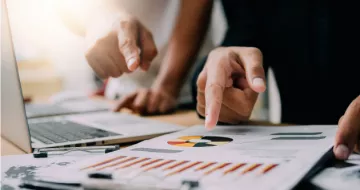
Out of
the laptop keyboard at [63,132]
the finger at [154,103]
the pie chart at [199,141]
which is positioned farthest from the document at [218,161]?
the finger at [154,103]

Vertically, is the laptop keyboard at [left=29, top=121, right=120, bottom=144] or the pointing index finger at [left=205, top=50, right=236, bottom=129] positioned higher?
the pointing index finger at [left=205, top=50, right=236, bottom=129]

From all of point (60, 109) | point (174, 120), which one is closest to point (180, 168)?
point (174, 120)

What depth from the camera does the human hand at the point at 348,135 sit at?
338mm

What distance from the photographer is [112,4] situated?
2.09 ft

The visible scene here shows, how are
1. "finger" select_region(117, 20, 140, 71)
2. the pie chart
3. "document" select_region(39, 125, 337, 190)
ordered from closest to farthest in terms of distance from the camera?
"document" select_region(39, 125, 337, 190) → the pie chart → "finger" select_region(117, 20, 140, 71)

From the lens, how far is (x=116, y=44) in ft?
1.85

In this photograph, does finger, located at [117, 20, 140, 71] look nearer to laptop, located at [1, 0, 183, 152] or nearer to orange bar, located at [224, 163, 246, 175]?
laptop, located at [1, 0, 183, 152]

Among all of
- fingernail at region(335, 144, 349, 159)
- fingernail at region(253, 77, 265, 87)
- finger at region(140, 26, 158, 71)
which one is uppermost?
finger at region(140, 26, 158, 71)

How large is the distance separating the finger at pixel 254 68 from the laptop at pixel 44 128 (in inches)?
5.1

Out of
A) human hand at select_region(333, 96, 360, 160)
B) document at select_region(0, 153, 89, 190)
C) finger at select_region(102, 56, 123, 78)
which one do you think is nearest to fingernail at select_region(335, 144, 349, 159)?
human hand at select_region(333, 96, 360, 160)

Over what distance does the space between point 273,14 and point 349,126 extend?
1.69ft

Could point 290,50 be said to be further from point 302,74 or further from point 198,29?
point 198,29

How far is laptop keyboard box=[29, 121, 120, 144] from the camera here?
19.8 inches

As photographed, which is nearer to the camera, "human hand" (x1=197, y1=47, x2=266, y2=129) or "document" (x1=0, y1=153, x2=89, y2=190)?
"document" (x1=0, y1=153, x2=89, y2=190)
